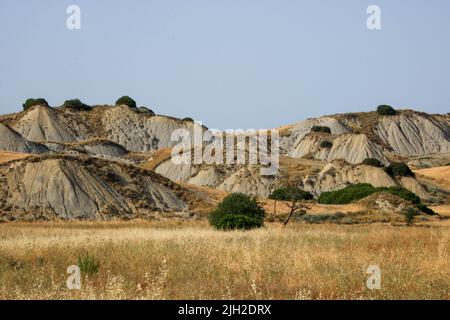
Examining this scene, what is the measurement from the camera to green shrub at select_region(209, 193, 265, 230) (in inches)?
1293

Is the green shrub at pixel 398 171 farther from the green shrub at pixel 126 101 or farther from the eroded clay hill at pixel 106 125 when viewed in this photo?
the green shrub at pixel 126 101

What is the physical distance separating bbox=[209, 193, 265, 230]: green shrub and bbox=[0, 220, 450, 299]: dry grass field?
13.3 m

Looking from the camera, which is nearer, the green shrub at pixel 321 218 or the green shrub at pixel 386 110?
the green shrub at pixel 321 218

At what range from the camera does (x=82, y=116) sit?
437 feet

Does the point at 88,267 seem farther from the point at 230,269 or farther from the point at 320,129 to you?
the point at 320,129

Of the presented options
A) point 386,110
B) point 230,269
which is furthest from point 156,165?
point 230,269

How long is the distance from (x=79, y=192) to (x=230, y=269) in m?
40.0

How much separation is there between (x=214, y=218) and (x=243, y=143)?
7017cm

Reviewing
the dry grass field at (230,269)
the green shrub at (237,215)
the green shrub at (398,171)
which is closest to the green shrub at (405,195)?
the green shrub at (398,171)

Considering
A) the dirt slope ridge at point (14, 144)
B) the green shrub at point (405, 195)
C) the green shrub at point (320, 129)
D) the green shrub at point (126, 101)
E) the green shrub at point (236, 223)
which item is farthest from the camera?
the green shrub at point (126, 101)

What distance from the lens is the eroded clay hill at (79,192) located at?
49.8 metres

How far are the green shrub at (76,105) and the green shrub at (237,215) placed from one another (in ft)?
339

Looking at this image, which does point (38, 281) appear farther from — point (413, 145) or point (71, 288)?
point (413, 145)
